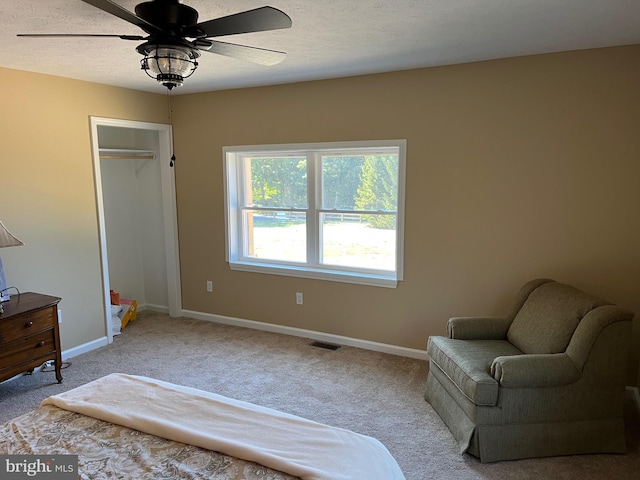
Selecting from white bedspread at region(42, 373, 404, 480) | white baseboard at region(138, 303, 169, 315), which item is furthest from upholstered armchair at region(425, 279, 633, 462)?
white baseboard at region(138, 303, 169, 315)

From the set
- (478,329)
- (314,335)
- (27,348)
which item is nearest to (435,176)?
(478,329)

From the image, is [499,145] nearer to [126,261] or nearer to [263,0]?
[263,0]

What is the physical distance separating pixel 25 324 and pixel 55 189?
1246 millimetres

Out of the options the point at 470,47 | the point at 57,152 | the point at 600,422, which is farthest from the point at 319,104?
the point at 600,422

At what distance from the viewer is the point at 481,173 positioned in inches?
138

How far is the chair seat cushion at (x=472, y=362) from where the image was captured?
2416 millimetres

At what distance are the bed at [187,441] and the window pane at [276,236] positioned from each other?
2.71m

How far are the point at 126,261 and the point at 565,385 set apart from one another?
4711mm

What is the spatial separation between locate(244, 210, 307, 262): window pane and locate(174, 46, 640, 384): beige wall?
28 centimetres

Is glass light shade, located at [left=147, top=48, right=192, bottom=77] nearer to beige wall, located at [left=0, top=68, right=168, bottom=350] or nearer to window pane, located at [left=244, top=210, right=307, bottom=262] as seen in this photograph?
beige wall, located at [left=0, top=68, right=168, bottom=350]

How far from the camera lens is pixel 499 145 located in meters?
3.42

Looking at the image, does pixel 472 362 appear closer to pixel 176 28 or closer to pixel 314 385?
pixel 314 385

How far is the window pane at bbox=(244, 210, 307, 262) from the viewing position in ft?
14.9

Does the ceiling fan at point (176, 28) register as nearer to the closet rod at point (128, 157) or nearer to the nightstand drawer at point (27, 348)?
the nightstand drawer at point (27, 348)
